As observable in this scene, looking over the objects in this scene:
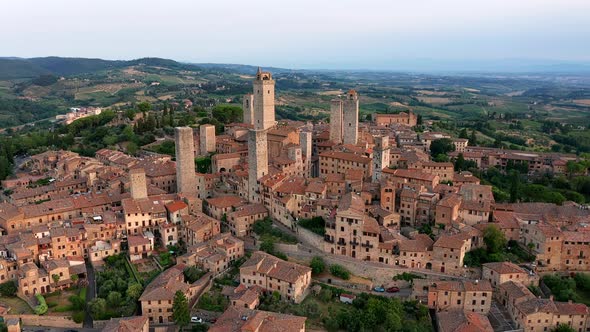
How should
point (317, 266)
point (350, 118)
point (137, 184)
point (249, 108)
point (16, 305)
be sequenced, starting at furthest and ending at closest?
point (249, 108)
point (350, 118)
point (137, 184)
point (317, 266)
point (16, 305)

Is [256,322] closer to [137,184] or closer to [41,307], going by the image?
[41,307]

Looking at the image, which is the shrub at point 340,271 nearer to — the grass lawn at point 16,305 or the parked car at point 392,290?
the parked car at point 392,290

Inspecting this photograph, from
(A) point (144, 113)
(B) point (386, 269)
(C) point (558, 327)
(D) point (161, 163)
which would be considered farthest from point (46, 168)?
(C) point (558, 327)

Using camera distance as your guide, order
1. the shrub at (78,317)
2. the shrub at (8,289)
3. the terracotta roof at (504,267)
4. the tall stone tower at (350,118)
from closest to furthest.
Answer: the shrub at (78,317) → the terracotta roof at (504,267) → the shrub at (8,289) → the tall stone tower at (350,118)

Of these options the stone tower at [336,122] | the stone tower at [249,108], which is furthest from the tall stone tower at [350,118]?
the stone tower at [249,108]

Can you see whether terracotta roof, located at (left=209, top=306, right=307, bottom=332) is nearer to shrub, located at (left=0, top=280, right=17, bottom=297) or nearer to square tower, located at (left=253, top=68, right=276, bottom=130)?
shrub, located at (left=0, top=280, right=17, bottom=297)

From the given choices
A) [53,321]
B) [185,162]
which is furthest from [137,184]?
[53,321]

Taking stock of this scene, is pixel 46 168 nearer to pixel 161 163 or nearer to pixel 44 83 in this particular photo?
pixel 161 163
